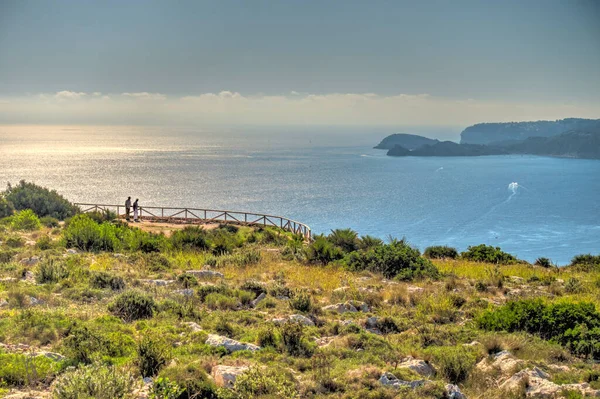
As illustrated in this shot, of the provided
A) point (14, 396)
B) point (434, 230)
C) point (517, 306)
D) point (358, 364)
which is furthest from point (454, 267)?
point (434, 230)

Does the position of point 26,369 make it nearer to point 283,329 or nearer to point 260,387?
point 260,387

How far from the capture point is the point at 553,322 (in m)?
10.2

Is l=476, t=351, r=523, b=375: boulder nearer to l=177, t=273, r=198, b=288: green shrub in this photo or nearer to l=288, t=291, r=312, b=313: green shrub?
l=288, t=291, r=312, b=313: green shrub

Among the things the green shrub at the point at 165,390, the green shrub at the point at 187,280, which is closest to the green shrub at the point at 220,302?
the green shrub at the point at 187,280

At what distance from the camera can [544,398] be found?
6.91 meters

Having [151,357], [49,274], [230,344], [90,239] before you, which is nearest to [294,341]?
[230,344]

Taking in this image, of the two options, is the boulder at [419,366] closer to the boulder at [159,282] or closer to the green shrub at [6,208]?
the boulder at [159,282]

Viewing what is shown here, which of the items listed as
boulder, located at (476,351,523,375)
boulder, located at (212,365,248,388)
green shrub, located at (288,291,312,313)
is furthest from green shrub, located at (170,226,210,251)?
boulder, located at (476,351,523,375)

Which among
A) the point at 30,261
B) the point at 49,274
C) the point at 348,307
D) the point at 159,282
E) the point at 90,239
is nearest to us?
the point at 348,307

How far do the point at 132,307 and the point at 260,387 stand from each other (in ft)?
15.7

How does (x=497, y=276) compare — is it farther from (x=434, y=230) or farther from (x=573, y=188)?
(x=573, y=188)

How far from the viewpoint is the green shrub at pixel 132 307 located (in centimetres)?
1020

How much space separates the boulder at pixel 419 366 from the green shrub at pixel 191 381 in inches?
119

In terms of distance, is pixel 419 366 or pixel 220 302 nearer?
pixel 419 366
